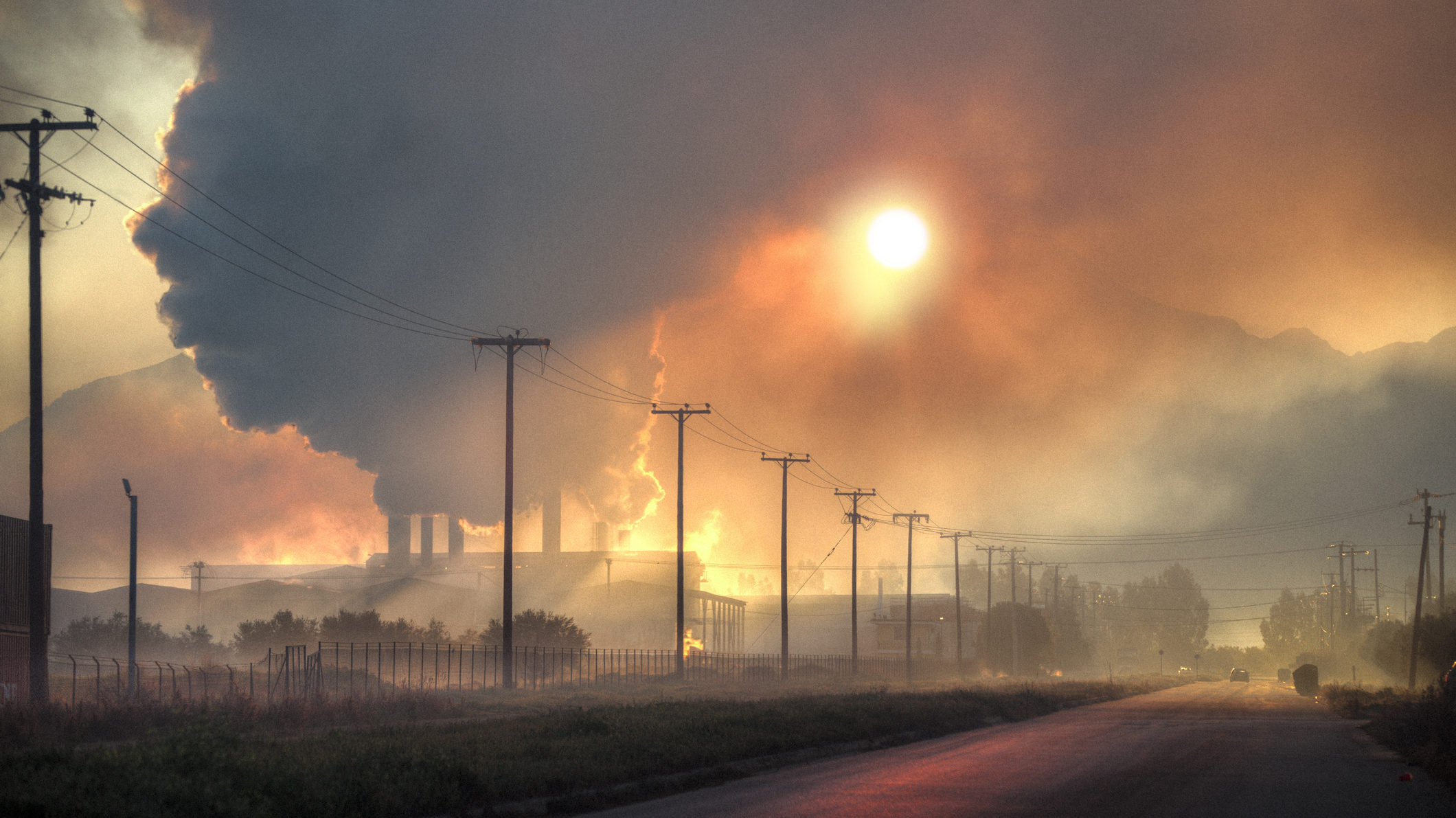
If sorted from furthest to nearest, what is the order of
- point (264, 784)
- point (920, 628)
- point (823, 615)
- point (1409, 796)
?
point (823, 615), point (920, 628), point (1409, 796), point (264, 784)

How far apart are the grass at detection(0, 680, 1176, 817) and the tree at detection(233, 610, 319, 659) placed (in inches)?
2353

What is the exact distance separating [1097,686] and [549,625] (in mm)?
37423

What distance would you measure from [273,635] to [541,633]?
2322 cm

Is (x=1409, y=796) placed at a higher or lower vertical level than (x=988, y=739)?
higher

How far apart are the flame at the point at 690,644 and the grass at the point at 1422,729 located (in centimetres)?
4681

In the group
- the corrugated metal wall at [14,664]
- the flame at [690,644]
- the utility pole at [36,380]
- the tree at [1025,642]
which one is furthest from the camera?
the tree at [1025,642]

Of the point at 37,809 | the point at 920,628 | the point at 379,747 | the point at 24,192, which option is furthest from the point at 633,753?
the point at 920,628

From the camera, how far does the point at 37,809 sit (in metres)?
10.7

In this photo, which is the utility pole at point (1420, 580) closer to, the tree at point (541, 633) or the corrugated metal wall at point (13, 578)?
the tree at point (541, 633)

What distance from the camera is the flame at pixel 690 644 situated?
8926cm

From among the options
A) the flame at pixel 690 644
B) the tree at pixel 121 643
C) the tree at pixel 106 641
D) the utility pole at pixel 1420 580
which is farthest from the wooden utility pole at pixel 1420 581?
the tree at pixel 106 641

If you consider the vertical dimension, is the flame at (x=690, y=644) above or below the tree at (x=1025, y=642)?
above

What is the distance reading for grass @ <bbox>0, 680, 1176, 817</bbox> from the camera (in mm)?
11812

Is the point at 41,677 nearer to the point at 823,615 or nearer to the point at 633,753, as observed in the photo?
the point at 633,753
